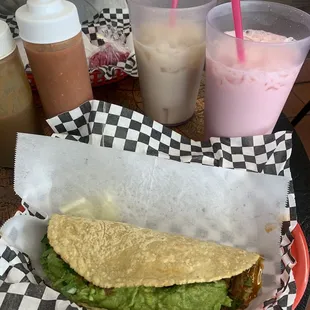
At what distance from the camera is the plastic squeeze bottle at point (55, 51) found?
2.57ft

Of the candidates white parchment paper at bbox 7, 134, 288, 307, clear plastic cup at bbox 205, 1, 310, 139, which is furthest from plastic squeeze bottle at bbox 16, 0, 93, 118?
clear plastic cup at bbox 205, 1, 310, 139

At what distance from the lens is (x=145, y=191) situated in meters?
0.88

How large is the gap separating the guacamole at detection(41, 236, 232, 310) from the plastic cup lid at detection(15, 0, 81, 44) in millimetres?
468

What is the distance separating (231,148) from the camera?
925 millimetres

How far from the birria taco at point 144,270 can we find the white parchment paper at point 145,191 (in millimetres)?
76

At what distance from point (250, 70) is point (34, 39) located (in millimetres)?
438

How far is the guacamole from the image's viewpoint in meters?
0.69

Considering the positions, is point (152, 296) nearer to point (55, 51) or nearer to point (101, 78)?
point (55, 51)

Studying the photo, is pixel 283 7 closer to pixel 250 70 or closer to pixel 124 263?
pixel 250 70

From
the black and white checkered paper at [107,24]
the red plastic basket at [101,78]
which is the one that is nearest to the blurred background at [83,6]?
the black and white checkered paper at [107,24]

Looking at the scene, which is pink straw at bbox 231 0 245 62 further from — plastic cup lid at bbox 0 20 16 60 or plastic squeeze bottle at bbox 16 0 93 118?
plastic cup lid at bbox 0 20 16 60

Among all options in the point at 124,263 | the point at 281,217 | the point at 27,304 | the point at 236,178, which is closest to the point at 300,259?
the point at 281,217

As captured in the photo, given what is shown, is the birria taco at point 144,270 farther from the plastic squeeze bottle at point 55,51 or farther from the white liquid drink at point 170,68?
the white liquid drink at point 170,68

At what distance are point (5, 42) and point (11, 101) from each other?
0.13 meters
